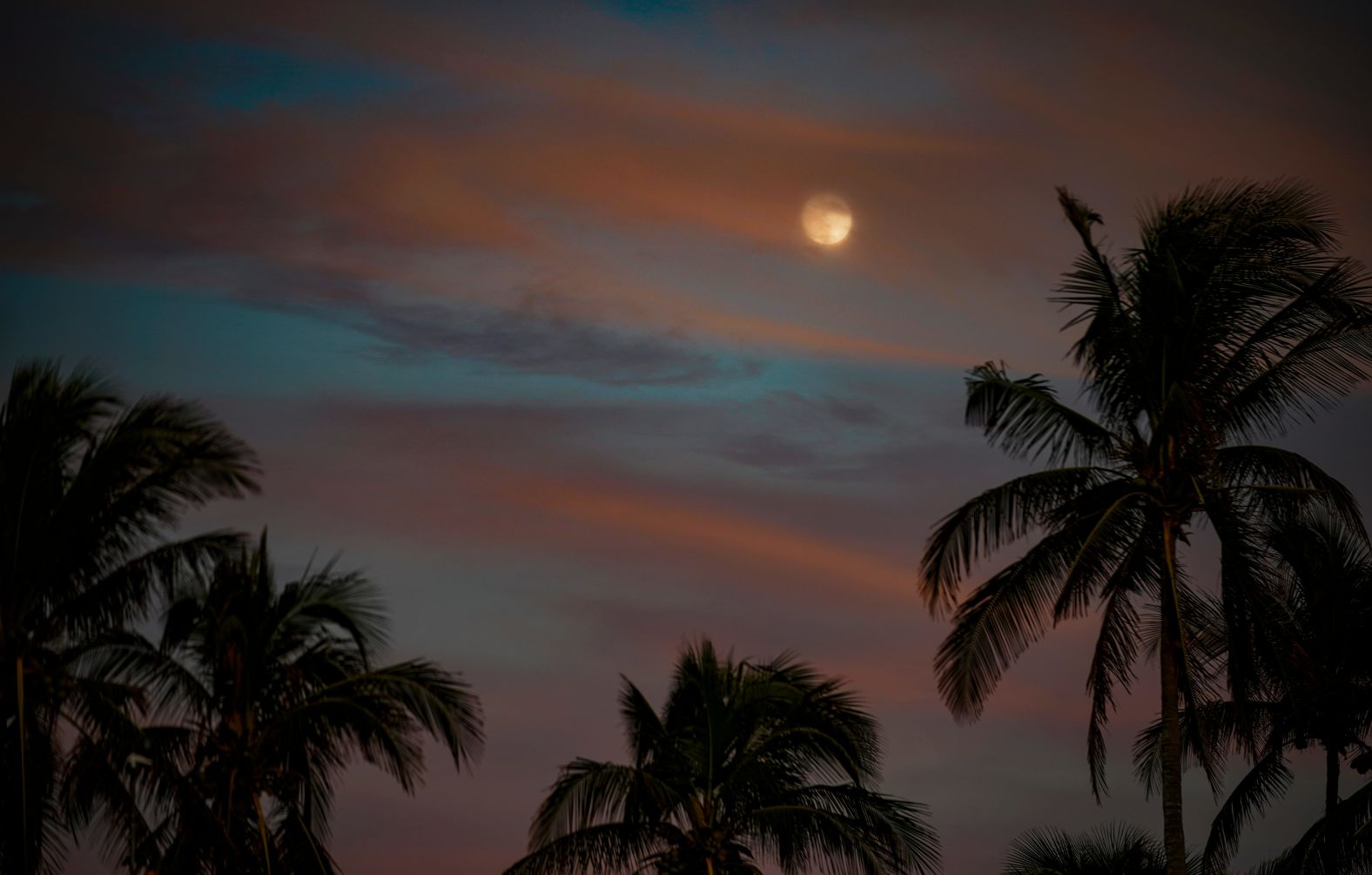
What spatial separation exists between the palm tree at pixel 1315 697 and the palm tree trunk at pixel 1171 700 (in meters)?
2.38

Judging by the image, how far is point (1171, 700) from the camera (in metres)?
22.7

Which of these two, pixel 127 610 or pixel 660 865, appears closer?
pixel 127 610

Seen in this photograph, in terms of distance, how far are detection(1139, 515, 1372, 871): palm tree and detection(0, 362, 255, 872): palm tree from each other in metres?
15.0

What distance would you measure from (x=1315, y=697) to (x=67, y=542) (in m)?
18.8

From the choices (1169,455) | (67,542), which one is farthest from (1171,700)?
(67,542)

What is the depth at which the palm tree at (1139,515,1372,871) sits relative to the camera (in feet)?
89.4

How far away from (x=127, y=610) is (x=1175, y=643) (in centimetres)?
1407

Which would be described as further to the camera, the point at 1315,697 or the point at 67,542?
the point at 1315,697

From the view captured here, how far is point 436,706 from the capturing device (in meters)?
23.0

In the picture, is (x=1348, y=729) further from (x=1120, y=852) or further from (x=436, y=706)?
(x=436, y=706)

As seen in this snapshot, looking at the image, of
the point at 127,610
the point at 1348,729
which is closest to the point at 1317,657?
the point at 1348,729

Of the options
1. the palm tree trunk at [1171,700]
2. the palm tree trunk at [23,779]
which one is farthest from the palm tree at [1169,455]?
the palm tree trunk at [23,779]

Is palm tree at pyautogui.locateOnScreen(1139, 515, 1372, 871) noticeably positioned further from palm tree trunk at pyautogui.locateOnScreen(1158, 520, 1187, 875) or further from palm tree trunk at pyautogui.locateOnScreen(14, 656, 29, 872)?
palm tree trunk at pyautogui.locateOnScreen(14, 656, 29, 872)

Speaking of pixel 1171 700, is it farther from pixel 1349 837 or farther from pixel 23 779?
pixel 23 779
